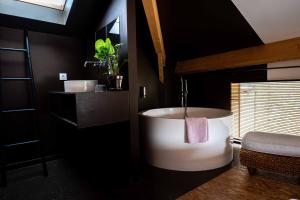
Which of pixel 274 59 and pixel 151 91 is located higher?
pixel 274 59

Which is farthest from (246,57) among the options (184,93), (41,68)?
(41,68)

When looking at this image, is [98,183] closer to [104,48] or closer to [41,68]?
[104,48]

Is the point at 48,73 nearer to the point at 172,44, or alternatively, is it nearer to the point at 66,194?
the point at 66,194

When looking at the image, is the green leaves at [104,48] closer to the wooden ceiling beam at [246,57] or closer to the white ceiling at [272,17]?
the white ceiling at [272,17]

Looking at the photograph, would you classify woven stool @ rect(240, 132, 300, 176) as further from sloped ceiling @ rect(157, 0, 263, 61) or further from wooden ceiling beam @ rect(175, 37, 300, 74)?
sloped ceiling @ rect(157, 0, 263, 61)

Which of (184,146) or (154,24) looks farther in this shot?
(154,24)

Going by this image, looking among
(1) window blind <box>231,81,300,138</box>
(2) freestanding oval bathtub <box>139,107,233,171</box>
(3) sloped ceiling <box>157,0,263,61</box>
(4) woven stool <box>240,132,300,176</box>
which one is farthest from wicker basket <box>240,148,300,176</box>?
(3) sloped ceiling <box>157,0,263,61</box>

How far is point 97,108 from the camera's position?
5.98 feet

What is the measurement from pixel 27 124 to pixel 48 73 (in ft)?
2.31

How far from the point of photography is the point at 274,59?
89.5 inches

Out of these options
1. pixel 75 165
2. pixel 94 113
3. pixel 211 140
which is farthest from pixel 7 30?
pixel 211 140

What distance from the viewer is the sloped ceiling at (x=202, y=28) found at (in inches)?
90.5

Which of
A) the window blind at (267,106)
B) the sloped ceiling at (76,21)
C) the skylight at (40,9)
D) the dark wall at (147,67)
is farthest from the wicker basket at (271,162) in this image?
the skylight at (40,9)

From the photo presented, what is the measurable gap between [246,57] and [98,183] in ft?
7.39
